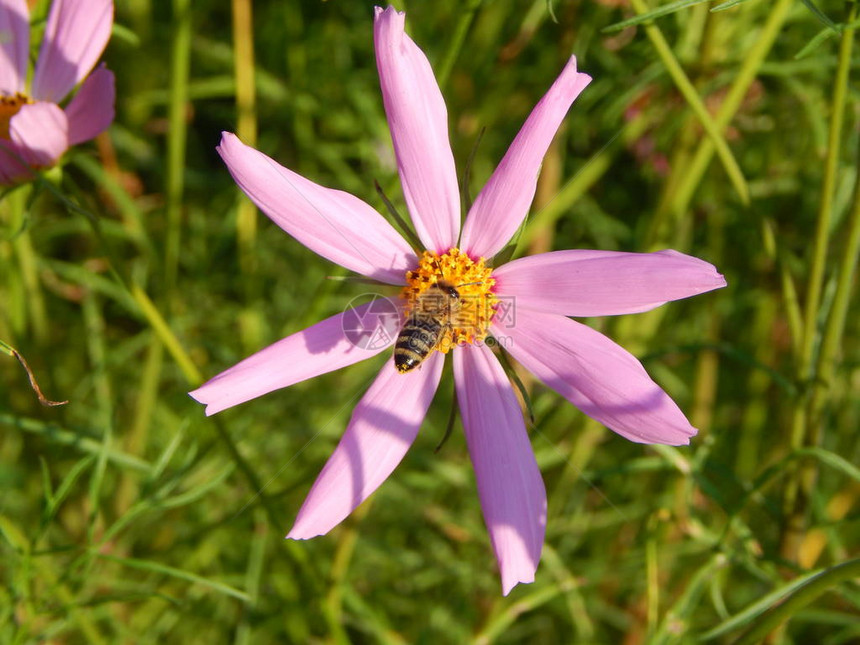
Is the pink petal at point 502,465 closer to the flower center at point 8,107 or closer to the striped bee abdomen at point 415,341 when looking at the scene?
the striped bee abdomen at point 415,341

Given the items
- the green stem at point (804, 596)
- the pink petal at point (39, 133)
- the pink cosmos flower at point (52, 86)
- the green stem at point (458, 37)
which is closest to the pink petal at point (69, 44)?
the pink cosmos flower at point (52, 86)

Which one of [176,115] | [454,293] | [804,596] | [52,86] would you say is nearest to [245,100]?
[176,115]

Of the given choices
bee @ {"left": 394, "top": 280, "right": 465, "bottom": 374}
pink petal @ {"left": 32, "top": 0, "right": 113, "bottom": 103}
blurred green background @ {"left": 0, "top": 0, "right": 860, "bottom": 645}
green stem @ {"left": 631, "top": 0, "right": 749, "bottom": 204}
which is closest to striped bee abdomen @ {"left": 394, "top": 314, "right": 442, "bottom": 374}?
bee @ {"left": 394, "top": 280, "right": 465, "bottom": 374}

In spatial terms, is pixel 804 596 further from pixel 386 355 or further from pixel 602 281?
pixel 386 355

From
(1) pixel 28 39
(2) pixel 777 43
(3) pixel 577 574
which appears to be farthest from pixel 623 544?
(1) pixel 28 39

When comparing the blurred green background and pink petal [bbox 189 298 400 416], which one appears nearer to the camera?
pink petal [bbox 189 298 400 416]

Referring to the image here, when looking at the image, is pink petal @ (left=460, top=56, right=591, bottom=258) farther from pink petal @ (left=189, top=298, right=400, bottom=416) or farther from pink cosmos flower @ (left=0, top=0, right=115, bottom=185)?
pink cosmos flower @ (left=0, top=0, right=115, bottom=185)

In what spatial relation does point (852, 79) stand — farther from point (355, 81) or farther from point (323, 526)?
point (323, 526)

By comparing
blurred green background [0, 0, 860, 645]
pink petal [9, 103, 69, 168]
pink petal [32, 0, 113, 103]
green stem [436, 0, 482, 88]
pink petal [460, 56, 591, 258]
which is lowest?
blurred green background [0, 0, 860, 645]
